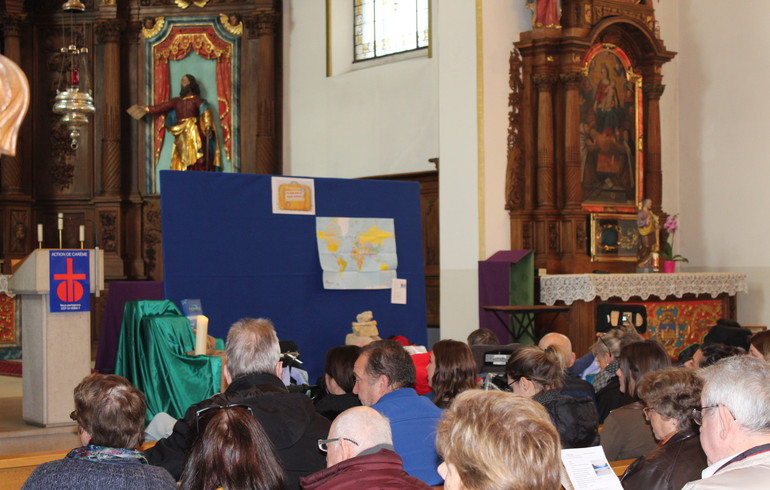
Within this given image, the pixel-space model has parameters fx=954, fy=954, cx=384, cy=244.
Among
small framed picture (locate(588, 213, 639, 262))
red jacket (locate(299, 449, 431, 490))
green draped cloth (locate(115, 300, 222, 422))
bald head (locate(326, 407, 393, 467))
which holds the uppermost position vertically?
small framed picture (locate(588, 213, 639, 262))

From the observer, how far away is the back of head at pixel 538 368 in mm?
4441

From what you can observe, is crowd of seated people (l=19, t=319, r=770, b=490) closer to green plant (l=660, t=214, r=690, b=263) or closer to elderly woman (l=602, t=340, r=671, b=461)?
elderly woman (l=602, t=340, r=671, b=461)

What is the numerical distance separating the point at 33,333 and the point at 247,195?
2.25 m

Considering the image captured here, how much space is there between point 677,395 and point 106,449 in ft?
6.75

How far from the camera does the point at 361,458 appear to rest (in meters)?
2.76

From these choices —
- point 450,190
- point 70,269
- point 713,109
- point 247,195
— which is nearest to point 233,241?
point 247,195

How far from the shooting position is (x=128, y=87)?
15.4 metres

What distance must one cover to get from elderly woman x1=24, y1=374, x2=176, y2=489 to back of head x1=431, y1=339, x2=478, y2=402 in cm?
197

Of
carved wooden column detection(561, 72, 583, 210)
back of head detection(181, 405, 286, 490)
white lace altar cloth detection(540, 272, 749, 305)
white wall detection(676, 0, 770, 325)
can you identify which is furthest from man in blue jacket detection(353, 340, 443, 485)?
white wall detection(676, 0, 770, 325)

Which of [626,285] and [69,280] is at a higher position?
[69,280]

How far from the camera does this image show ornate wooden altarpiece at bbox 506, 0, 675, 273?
12.5 metres

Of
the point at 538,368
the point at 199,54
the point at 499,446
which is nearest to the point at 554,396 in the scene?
the point at 538,368

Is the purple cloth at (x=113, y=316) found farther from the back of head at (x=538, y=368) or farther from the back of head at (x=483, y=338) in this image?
the back of head at (x=538, y=368)

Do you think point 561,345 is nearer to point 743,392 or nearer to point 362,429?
point 362,429
